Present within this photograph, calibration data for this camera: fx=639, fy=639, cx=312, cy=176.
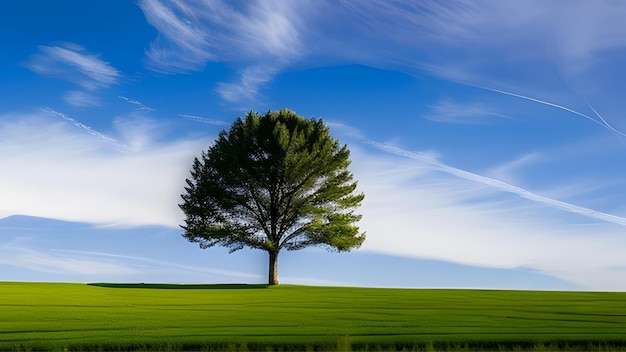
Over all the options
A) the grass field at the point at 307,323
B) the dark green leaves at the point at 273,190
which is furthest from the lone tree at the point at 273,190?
the grass field at the point at 307,323

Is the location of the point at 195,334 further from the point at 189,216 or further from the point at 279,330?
the point at 189,216

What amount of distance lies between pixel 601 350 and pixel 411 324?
5.11 m

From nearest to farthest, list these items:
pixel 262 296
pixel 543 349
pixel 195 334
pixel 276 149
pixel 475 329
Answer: pixel 543 349 < pixel 195 334 < pixel 475 329 < pixel 262 296 < pixel 276 149

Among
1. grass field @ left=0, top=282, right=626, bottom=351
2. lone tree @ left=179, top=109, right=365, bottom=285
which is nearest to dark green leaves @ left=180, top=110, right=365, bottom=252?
lone tree @ left=179, top=109, right=365, bottom=285

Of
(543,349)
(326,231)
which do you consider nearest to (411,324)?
(543,349)

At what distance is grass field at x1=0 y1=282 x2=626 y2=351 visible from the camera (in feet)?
49.4

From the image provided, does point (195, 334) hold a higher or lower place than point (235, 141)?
lower

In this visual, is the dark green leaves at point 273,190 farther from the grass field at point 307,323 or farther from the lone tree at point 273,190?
the grass field at point 307,323

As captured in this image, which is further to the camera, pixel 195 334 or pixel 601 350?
pixel 195 334

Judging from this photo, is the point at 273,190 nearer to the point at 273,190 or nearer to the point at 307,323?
the point at 273,190

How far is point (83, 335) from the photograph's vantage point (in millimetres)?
16031

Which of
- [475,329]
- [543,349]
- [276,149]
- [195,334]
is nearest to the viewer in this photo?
[543,349]

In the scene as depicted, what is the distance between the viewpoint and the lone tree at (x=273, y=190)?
143 feet

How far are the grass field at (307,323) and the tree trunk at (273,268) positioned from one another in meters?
15.9
